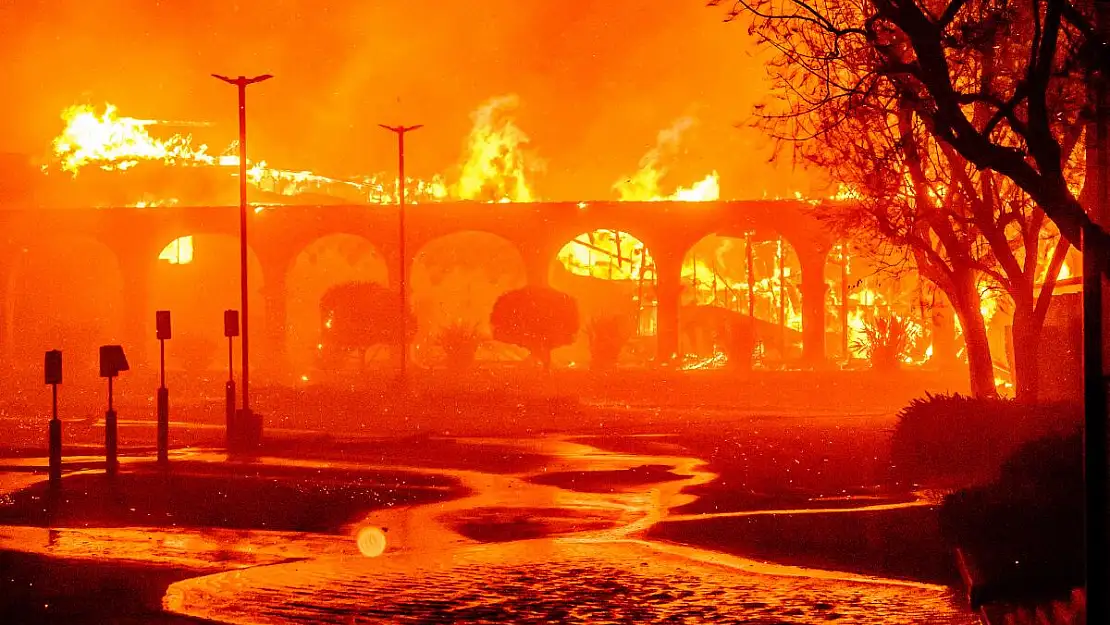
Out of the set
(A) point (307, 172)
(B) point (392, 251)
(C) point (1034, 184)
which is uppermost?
(A) point (307, 172)

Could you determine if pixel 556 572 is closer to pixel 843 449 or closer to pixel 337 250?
pixel 843 449

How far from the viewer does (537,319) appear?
59.5 metres

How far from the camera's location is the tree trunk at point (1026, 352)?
20.4 meters

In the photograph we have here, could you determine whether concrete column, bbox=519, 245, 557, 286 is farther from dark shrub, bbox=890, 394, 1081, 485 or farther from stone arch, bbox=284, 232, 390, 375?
dark shrub, bbox=890, 394, 1081, 485

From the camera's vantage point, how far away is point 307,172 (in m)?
112

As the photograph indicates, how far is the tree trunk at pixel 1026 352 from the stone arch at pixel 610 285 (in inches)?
1718

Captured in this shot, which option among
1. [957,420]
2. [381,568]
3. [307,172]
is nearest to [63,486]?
[381,568]

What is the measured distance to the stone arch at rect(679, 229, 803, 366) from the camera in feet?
240

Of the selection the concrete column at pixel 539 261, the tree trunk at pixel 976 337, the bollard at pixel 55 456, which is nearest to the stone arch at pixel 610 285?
the concrete column at pixel 539 261

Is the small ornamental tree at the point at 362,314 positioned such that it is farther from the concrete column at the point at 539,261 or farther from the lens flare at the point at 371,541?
the lens flare at the point at 371,541

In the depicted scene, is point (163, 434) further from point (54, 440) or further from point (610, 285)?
point (610, 285)

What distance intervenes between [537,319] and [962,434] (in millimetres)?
42074

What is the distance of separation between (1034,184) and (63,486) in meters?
12.0

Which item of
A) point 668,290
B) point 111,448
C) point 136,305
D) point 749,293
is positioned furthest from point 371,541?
point 136,305
